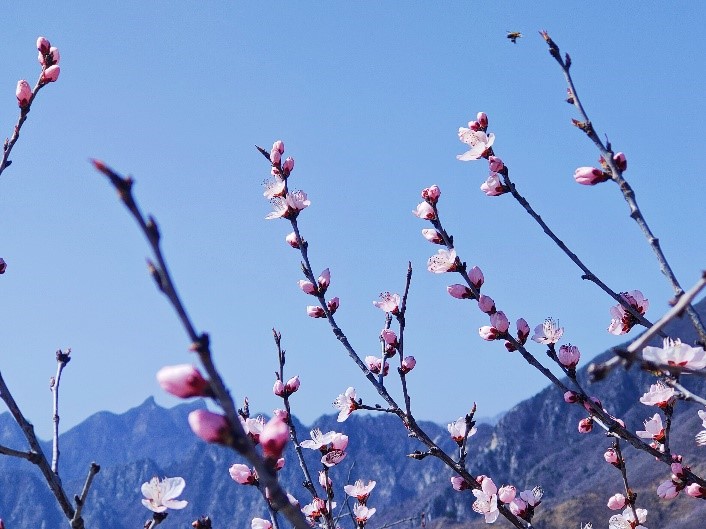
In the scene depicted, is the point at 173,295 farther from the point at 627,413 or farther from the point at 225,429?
the point at 627,413

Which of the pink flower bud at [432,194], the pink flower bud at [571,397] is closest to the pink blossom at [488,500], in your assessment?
the pink flower bud at [571,397]

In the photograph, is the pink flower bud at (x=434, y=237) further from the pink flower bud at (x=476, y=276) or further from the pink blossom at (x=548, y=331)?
the pink blossom at (x=548, y=331)

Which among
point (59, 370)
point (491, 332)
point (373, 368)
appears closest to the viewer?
point (59, 370)

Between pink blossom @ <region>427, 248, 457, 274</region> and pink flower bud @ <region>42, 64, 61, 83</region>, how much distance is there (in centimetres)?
218

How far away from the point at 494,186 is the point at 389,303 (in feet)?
4.12

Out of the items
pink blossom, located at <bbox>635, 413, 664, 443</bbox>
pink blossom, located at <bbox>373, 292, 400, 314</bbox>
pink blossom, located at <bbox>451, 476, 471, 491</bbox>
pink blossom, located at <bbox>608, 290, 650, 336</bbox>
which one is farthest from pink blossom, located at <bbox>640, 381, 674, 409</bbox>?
pink blossom, located at <bbox>373, 292, 400, 314</bbox>

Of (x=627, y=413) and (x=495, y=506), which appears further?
(x=627, y=413)

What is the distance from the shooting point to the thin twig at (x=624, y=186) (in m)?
2.18

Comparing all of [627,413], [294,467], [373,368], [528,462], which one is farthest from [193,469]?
[373,368]

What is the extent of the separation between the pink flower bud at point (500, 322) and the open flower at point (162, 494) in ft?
5.46

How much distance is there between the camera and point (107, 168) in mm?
955

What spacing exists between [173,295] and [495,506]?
305cm

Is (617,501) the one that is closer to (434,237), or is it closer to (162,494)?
(434,237)

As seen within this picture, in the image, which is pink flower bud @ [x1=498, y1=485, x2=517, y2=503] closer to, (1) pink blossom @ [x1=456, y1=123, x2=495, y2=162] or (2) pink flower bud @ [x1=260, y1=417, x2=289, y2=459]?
(1) pink blossom @ [x1=456, y1=123, x2=495, y2=162]
